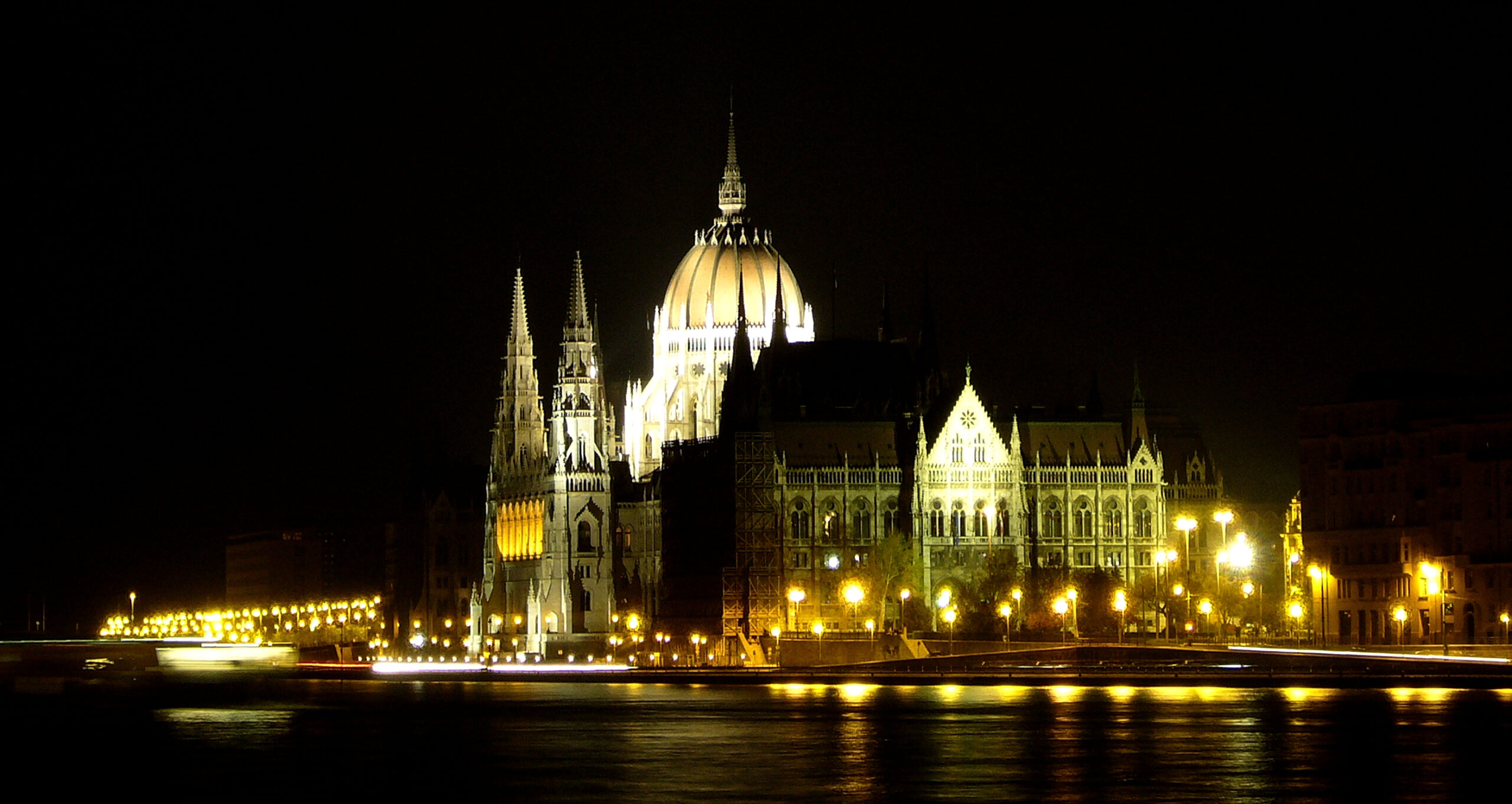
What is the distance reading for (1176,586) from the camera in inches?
7283

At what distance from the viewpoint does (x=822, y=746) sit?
82.6m

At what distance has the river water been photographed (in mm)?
69438

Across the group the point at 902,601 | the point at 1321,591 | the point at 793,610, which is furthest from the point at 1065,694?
the point at 793,610

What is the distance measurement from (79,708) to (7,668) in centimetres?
3220

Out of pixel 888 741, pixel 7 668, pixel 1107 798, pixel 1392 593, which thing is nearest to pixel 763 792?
pixel 1107 798

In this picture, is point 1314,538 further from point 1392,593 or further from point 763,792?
point 763,792

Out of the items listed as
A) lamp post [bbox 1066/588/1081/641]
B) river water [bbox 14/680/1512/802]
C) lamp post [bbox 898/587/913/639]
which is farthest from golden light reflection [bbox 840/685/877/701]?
lamp post [bbox 898/587/913/639]

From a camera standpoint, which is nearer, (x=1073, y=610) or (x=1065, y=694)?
(x=1065, y=694)

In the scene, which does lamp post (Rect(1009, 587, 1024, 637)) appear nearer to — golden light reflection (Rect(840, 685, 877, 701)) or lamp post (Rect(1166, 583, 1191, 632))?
lamp post (Rect(1166, 583, 1191, 632))

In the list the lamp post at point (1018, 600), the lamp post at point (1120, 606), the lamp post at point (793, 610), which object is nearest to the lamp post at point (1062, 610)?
the lamp post at point (1018, 600)

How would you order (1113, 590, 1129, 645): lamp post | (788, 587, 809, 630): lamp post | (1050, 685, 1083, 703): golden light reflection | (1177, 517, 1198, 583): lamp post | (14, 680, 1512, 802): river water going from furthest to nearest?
(788, 587, 809, 630): lamp post → (1113, 590, 1129, 645): lamp post → (1177, 517, 1198, 583): lamp post → (1050, 685, 1083, 703): golden light reflection → (14, 680, 1512, 802): river water

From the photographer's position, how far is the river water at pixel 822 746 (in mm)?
69438

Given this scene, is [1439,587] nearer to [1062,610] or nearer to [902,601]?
[1062,610]

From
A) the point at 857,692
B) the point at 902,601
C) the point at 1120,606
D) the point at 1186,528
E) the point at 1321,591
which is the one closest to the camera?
the point at 857,692
